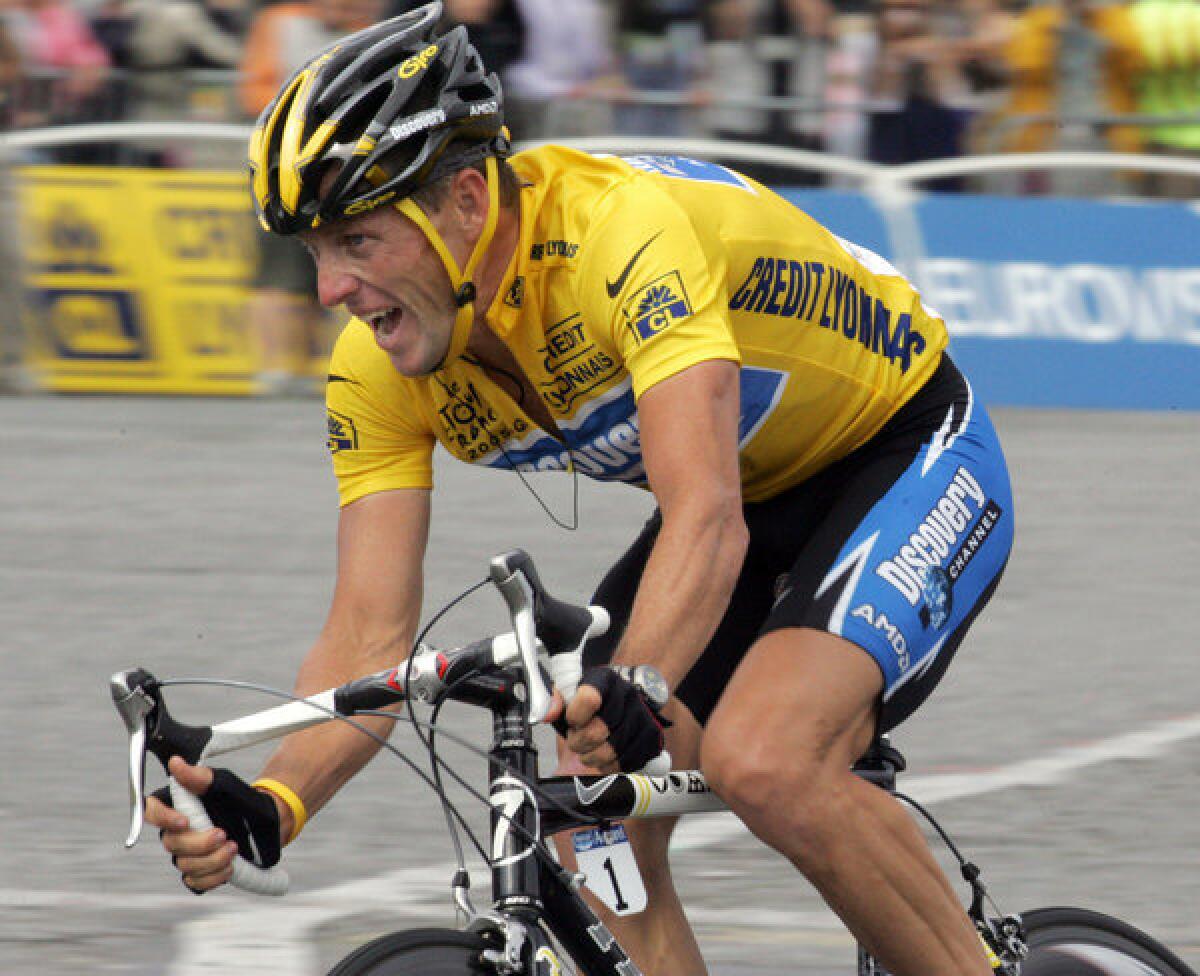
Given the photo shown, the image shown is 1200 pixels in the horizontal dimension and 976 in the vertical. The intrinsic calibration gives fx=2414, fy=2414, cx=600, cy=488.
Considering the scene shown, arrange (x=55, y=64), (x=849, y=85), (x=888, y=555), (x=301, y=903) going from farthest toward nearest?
(x=55, y=64) < (x=849, y=85) < (x=301, y=903) < (x=888, y=555)

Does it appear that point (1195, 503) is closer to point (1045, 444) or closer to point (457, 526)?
point (1045, 444)

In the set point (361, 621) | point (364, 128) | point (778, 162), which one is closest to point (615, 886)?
point (361, 621)

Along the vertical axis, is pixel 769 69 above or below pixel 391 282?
below

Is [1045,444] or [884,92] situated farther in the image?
[884,92]

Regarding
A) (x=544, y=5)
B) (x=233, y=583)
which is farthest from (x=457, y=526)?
(x=544, y=5)

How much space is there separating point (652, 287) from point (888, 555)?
Result: 1.95ft

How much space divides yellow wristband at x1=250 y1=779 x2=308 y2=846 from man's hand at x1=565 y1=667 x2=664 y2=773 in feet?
2.04

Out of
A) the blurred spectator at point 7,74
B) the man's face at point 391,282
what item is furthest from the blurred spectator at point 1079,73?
the man's face at point 391,282

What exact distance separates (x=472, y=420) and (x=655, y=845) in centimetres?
80

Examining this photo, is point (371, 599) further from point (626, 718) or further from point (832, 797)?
point (626, 718)

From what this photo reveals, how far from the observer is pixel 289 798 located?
11.6 ft

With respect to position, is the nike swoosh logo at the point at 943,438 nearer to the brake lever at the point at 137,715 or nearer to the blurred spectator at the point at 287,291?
the brake lever at the point at 137,715

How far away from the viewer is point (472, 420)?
3.97 meters

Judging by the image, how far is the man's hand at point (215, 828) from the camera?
10.5 feet
